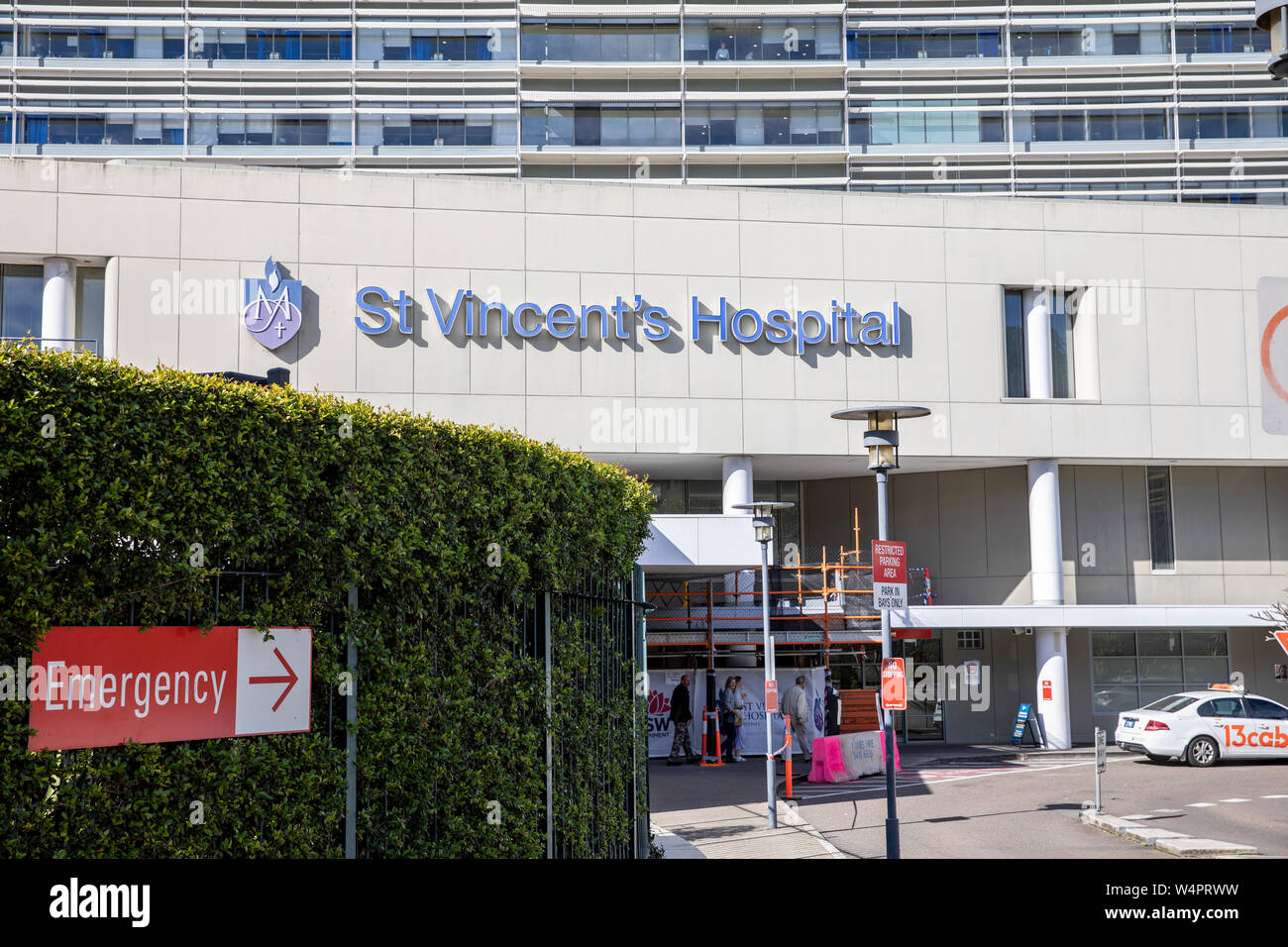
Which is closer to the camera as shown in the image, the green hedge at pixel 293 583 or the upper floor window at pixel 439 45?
the green hedge at pixel 293 583

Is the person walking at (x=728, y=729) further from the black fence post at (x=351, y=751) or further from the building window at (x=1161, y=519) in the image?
the black fence post at (x=351, y=751)

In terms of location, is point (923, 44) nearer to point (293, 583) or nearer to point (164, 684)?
point (293, 583)

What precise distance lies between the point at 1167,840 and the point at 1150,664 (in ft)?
70.5

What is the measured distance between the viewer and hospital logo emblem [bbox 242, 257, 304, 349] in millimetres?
28375

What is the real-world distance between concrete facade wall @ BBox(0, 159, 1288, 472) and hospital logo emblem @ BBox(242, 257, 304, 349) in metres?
0.31

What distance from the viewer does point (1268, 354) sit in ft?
14.9

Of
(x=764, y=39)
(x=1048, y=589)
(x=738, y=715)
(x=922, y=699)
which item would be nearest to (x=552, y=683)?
(x=738, y=715)

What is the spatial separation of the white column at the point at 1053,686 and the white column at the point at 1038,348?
20.4 feet

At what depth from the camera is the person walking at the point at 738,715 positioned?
28.2 meters

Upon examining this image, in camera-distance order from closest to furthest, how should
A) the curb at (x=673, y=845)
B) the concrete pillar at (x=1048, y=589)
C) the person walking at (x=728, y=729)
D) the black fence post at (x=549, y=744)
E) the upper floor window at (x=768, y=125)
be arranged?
the black fence post at (x=549, y=744) < the curb at (x=673, y=845) < the person walking at (x=728, y=729) < the concrete pillar at (x=1048, y=589) < the upper floor window at (x=768, y=125)

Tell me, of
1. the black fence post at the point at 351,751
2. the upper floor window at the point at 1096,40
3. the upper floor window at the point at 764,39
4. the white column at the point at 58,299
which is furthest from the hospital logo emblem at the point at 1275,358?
the upper floor window at the point at 1096,40

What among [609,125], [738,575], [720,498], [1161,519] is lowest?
[738,575]

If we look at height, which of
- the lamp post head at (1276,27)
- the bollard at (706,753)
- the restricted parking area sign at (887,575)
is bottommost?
the bollard at (706,753)

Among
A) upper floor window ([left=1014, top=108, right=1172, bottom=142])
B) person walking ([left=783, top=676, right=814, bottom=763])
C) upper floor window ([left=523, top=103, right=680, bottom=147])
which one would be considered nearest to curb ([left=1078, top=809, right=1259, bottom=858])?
person walking ([left=783, top=676, right=814, bottom=763])
